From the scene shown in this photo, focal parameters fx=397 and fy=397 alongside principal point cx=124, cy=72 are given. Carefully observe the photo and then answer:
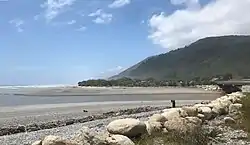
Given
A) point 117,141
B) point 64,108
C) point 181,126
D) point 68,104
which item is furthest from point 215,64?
point 117,141

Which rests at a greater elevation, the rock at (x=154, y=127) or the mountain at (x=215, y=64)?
the mountain at (x=215, y=64)

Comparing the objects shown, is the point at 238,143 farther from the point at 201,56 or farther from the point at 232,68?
the point at 201,56

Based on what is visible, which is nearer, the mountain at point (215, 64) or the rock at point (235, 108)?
the rock at point (235, 108)

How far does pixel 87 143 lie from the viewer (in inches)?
363

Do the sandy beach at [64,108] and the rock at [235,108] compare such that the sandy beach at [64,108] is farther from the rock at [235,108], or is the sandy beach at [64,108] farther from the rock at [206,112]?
the rock at [235,108]

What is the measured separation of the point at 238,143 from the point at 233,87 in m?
40.5

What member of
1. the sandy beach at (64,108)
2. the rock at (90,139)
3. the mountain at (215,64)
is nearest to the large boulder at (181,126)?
the rock at (90,139)

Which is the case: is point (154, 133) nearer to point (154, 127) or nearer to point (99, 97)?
point (154, 127)

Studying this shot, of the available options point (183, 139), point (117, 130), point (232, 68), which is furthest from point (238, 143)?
point (232, 68)

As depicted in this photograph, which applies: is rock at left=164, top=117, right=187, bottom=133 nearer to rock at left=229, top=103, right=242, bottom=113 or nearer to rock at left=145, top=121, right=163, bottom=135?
rock at left=145, top=121, right=163, bottom=135

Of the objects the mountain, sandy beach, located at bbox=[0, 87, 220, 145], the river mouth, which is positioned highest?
the mountain

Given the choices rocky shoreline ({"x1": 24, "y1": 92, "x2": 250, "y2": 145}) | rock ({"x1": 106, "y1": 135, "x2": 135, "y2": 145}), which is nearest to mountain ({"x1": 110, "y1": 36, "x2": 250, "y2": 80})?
rocky shoreline ({"x1": 24, "y1": 92, "x2": 250, "y2": 145})

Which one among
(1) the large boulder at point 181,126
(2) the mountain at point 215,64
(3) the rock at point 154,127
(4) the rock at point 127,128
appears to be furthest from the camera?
(2) the mountain at point 215,64

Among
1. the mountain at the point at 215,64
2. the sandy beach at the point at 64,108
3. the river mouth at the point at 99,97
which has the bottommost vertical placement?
the sandy beach at the point at 64,108
